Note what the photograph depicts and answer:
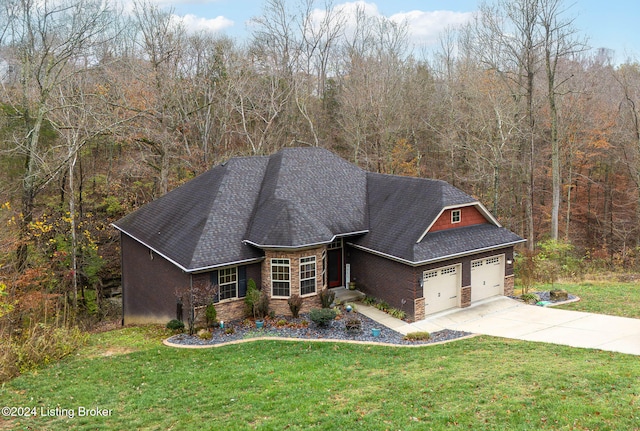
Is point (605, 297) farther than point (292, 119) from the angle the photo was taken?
No

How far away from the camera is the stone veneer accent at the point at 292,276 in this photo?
1778 centimetres

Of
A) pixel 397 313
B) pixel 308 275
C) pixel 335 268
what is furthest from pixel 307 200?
pixel 397 313

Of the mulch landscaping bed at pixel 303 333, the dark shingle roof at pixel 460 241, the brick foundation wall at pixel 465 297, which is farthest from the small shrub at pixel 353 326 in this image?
the brick foundation wall at pixel 465 297

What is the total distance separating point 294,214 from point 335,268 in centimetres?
347

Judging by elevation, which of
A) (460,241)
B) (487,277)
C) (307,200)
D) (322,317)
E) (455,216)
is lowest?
(322,317)

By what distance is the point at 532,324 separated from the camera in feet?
54.1

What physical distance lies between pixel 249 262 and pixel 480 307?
932 centimetres

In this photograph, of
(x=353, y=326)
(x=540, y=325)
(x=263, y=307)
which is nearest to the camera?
(x=353, y=326)

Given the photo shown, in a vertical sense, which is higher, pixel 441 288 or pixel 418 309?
pixel 441 288

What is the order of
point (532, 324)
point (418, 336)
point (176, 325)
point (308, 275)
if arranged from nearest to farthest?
1. point (418, 336)
2. point (532, 324)
3. point (176, 325)
4. point (308, 275)

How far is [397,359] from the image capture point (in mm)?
13352

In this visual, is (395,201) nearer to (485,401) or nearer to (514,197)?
(485,401)

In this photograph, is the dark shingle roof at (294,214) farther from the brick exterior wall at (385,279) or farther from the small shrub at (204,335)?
the small shrub at (204,335)

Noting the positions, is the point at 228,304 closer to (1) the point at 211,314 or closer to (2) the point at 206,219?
(1) the point at 211,314
